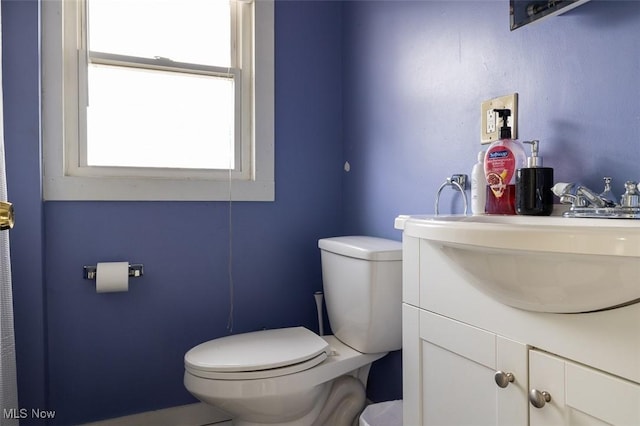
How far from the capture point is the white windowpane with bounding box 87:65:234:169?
5.63ft

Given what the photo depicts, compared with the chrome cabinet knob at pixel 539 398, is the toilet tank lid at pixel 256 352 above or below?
below

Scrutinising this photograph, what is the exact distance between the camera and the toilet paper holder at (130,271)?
5.22 feet

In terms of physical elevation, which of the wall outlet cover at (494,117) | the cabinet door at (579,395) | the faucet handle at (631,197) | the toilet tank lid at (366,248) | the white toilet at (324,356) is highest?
the wall outlet cover at (494,117)

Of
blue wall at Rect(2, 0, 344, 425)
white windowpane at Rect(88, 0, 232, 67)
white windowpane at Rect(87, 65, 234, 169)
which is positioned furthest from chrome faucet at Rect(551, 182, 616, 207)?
white windowpane at Rect(88, 0, 232, 67)

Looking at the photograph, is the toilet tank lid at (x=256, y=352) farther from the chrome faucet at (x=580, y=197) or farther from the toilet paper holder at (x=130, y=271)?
the chrome faucet at (x=580, y=197)

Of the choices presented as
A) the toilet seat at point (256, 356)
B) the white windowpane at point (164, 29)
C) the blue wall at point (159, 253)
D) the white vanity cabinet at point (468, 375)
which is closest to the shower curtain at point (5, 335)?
the blue wall at point (159, 253)

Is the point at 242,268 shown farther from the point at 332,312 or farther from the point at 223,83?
the point at 223,83

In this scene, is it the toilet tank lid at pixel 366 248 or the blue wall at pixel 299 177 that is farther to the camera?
the toilet tank lid at pixel 366 248

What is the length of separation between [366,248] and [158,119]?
104cm

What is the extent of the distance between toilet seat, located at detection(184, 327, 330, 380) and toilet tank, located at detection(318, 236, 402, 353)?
0.14 m

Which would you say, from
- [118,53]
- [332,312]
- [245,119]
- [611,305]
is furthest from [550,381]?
[118,53]

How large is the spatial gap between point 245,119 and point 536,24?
1.20m

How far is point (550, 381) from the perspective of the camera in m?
0.71

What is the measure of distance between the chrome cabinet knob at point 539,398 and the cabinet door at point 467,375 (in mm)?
26
